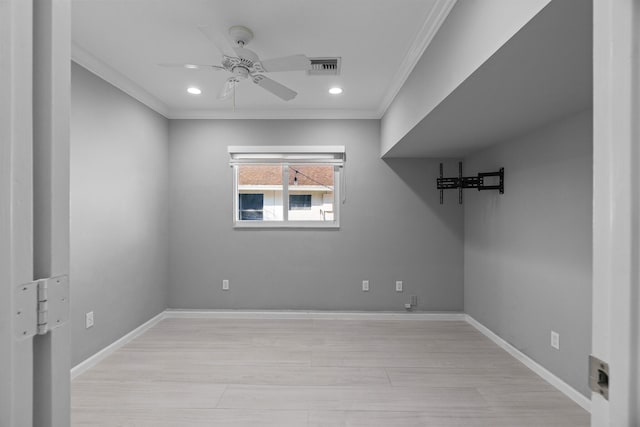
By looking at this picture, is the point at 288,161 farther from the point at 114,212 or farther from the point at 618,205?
the point at 618,205

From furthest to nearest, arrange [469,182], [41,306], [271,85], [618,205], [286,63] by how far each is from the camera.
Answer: [469,182]
[271,85]
[286,63]
[41,306]
[618,205]

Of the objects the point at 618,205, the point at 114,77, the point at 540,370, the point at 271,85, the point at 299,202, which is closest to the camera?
Result: the point at 618,205

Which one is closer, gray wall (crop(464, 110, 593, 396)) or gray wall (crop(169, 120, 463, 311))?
gray wall (crop(464, 110, 593, 396))

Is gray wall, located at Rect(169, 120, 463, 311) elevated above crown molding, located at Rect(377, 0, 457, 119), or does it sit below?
below

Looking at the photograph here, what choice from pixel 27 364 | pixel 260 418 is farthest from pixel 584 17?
pixel 260 418

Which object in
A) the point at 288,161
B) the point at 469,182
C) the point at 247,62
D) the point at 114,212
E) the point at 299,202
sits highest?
the point at 247,62

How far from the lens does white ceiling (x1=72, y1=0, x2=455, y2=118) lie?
200 cm

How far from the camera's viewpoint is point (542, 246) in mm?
2568

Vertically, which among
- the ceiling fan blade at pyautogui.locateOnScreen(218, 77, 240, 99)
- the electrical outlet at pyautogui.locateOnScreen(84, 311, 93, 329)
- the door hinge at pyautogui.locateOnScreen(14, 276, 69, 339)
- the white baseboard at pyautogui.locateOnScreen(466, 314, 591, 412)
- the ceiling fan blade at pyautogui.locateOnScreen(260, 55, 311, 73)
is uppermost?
the ceiling fan blade at pyautogui.locateOnScreen(260, 55, 311, 73)

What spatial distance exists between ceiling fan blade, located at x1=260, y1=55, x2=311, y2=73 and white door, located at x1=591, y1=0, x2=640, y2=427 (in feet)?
5.57

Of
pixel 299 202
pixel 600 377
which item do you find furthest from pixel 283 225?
pixel 600 377

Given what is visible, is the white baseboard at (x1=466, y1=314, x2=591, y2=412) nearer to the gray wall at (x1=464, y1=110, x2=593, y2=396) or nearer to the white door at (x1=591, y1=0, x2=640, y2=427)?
the gray wall at (x1=464, y1=110, x2=593, y2=396)

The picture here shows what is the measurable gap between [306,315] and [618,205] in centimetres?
367

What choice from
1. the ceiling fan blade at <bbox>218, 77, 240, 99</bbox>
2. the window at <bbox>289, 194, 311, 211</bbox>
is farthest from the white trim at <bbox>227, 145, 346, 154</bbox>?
the ceiling fan blade at <bbox>218, 77, 240, 99</bbox>
